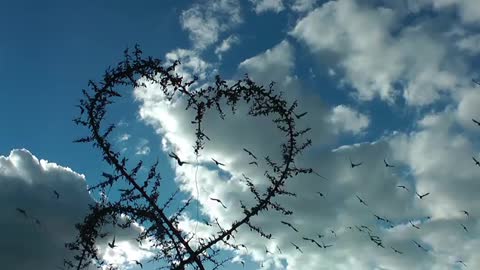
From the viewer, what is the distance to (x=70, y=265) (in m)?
10.9

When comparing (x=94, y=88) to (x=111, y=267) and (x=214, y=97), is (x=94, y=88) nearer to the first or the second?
(x=214, y=97)

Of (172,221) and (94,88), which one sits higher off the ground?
(94,88)

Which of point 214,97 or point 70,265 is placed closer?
point 214,97

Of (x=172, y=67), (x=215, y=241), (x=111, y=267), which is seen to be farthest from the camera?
(x=111, y=267)

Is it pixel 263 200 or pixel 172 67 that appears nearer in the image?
pixel 172 67

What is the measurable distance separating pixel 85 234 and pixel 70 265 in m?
1.01

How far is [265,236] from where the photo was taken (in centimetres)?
1060

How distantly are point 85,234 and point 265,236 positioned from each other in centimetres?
351

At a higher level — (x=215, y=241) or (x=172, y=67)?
(x=172, y=67)

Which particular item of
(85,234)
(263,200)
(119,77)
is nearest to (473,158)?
(263,200)

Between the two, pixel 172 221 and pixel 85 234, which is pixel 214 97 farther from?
pixel 85 234

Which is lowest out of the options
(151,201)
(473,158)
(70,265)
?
(70,265)

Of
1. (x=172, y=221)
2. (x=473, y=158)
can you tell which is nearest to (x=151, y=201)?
(x=172, y=221)

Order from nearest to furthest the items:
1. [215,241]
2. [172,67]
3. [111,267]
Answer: [172,67]
[215,241]
[111,267]
